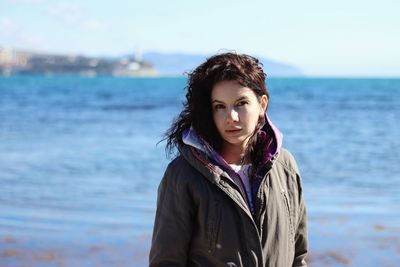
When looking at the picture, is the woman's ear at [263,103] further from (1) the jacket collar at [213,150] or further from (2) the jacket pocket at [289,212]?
(2) the jacket pocket at [289,212]

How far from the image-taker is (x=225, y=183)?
92.7 inches

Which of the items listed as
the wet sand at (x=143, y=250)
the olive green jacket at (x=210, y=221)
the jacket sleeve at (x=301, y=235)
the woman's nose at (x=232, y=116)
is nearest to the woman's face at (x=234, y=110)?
the woman's nose at (x=232, y=116)

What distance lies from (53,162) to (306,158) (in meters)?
4.69

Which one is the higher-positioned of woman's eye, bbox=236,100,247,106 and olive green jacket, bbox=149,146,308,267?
woman's eye, bbox=236,100,247,106

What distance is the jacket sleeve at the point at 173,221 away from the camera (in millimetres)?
2361

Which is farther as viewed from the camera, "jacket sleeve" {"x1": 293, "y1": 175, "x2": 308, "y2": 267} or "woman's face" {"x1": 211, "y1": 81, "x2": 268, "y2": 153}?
"jacket sleeve" {"x1": 293, "y1": 175, "x2": 308, "y2": 267}

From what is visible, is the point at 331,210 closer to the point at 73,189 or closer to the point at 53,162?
the point at 73,189

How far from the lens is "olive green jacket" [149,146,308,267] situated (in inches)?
92.7

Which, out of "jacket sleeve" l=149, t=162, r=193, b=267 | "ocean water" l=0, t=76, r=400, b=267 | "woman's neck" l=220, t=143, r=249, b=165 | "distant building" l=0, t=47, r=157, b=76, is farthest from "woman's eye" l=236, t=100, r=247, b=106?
"distant building" l=0, t=47, r=157, b=76

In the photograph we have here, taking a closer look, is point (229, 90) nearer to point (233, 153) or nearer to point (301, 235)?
Result: point (233, 153)

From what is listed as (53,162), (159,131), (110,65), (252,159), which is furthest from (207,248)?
A: (110,65)

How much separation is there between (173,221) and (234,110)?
38 cm

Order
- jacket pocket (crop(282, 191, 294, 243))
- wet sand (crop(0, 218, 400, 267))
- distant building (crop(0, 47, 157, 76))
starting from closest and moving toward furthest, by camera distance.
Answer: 1. jacket pocket (crop(282, 191, 294, 243))
2. wet sand (crop(0, 218, 400, 267))
3. distant building (crop(0, 47, 157, 76))

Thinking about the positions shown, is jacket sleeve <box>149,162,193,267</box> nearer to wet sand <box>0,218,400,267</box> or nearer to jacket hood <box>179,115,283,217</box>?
jacket hood <box>179,115,283,217</box>
